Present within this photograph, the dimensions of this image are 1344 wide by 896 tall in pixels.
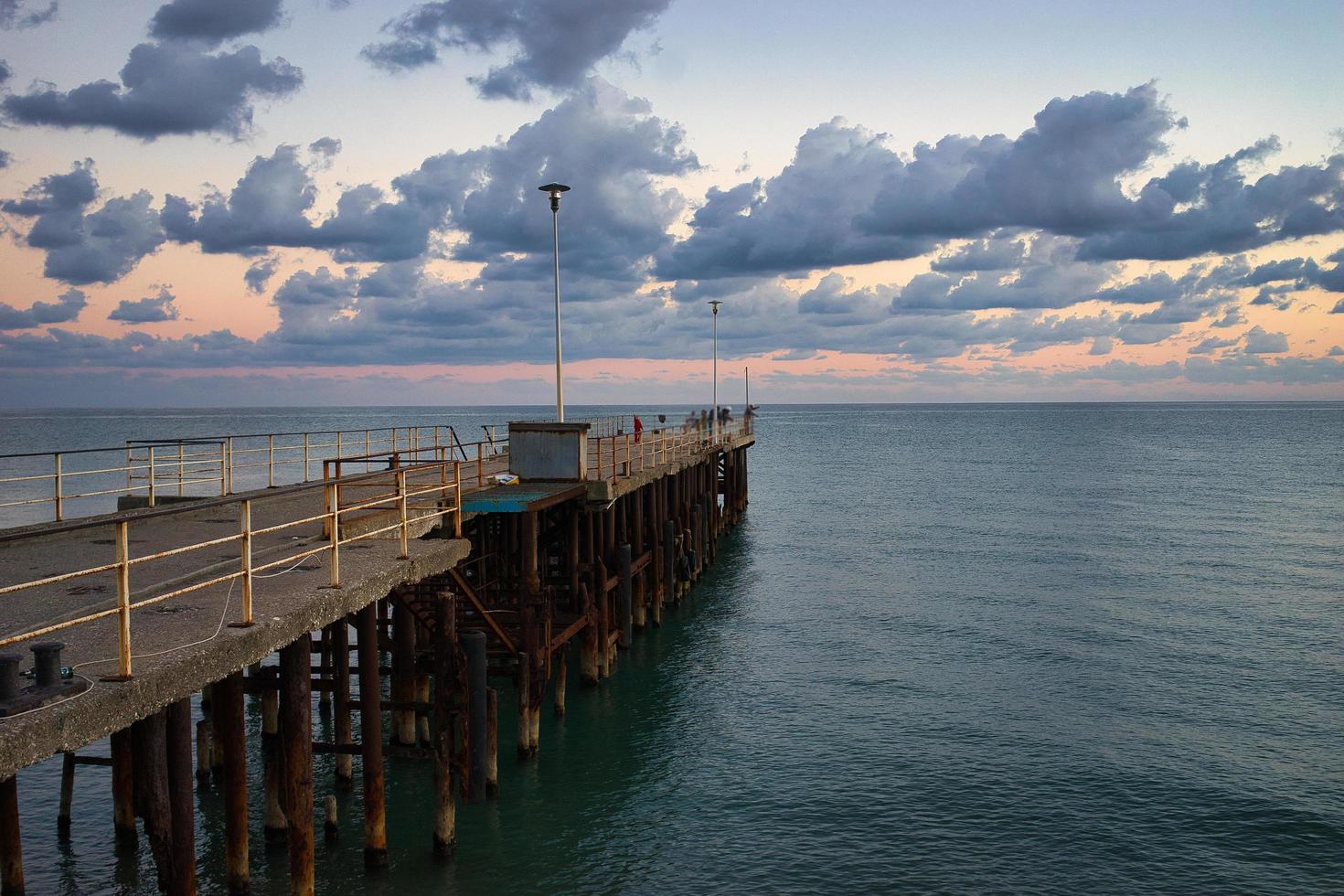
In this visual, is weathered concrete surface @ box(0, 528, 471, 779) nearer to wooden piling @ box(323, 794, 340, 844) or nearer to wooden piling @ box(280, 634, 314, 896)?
wooden piling @ box(280, 634, 314, 896)

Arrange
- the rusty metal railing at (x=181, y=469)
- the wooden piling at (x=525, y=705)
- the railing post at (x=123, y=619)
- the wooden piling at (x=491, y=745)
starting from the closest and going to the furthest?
the railing post at (x=123, y=619) < the wooden piling at (x=491, y=745) < the wooden piling at (x=525, y=705) < the rusty metal railing at (x=181, y=469)

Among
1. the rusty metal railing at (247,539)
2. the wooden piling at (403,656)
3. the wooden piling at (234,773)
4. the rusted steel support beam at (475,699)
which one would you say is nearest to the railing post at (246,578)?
the rusty metal railing at (247,539)

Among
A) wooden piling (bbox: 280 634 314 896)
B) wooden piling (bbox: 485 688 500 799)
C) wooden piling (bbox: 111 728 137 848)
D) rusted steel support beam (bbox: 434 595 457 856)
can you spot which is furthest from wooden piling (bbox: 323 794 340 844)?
wooden piling (bbox: 280 634 314 896)

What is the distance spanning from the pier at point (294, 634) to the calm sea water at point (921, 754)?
2.32 feet

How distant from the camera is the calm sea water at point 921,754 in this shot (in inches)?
534

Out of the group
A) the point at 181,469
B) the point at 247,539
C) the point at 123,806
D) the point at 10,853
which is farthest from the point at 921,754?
the point at 181,469

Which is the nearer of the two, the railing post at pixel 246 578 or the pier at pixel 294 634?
the pier at pixel 294 634

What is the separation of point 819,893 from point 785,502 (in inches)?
1810

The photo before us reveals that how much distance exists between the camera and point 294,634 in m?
9.23

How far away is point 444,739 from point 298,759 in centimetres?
306

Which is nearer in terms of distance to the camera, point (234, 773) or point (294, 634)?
point (294, 634)

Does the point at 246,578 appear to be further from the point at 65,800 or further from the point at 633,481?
the point at 633,481

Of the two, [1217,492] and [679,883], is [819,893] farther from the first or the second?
[1217,492]

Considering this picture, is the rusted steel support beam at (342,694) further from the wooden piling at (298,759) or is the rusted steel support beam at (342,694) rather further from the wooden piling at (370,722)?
the wooden piling at (298,759)
